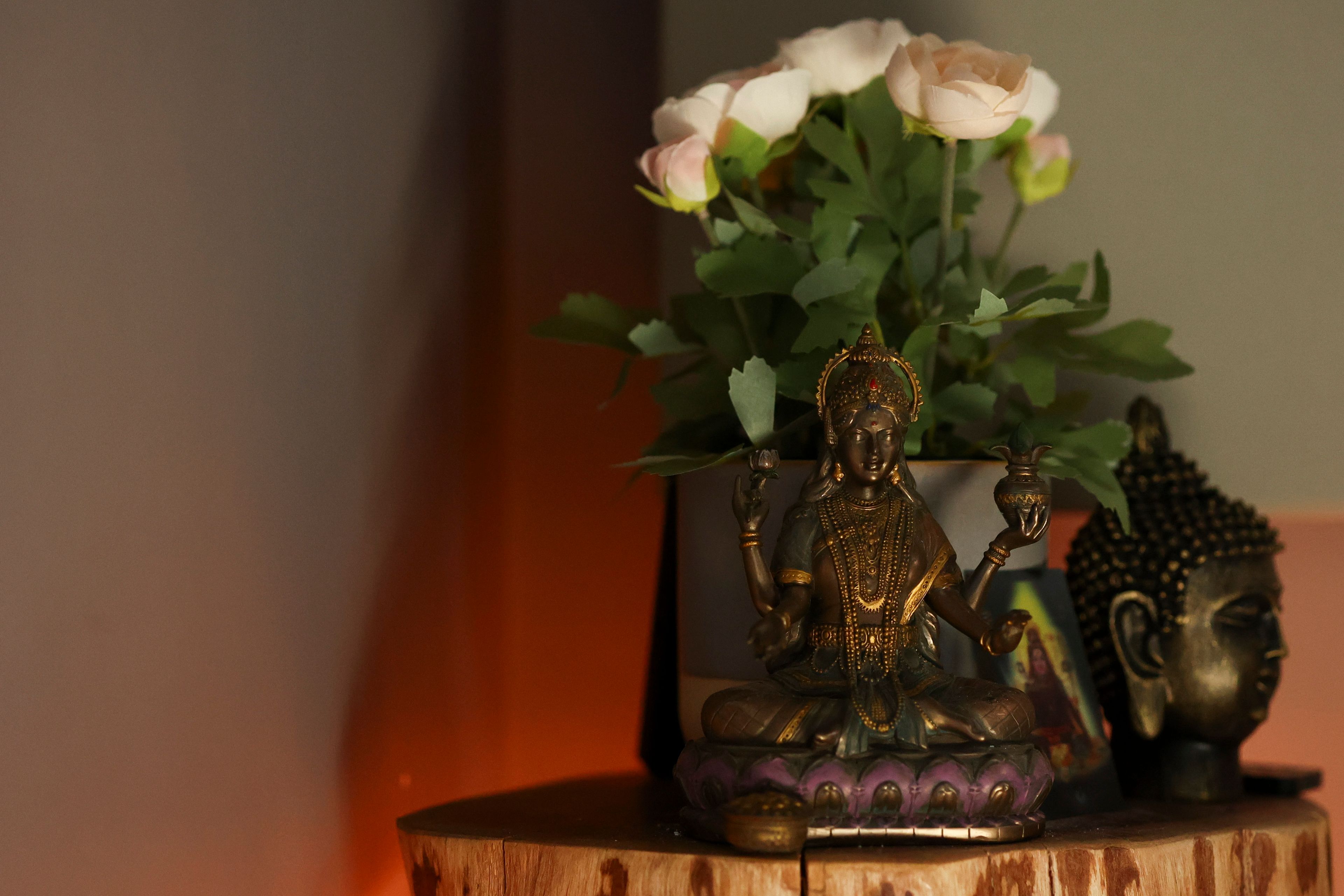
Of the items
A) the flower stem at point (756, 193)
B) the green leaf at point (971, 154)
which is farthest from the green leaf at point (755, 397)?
the green leaf at point (971, 154)

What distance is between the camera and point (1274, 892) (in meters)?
0.91

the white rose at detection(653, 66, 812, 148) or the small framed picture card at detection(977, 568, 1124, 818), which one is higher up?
the white rose at detection(653, 66, 812, 148)

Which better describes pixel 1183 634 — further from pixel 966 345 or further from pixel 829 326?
pixel 829 326

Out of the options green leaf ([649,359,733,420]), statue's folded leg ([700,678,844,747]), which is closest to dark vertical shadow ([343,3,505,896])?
green leaf ([649,359,733,420])

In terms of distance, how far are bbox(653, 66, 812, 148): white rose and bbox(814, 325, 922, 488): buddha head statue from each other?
0.23 metres

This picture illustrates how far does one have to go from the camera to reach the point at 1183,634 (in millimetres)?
1100

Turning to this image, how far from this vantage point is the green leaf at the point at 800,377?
1019mm

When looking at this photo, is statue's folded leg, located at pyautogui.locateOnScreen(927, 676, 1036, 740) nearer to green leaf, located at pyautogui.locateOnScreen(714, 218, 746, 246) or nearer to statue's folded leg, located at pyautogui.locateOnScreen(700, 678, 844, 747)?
statue's folded leg, located at pyautogui.locateOnScreen(700, 678, 844, 747)

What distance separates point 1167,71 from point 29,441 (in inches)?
48.5

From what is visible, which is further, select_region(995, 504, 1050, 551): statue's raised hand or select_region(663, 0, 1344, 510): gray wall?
select_region(663, 0, 1344, 510): gray wall

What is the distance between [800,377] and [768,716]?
307 millimetres

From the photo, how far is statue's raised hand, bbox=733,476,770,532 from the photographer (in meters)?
0.90

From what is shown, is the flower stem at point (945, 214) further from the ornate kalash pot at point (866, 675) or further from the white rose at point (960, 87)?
the ornate kalash pot at point (866, 675)

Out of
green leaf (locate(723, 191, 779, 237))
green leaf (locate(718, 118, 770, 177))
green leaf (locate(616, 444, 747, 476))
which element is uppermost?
green leaf (locate(718, 118, 770, 177))
